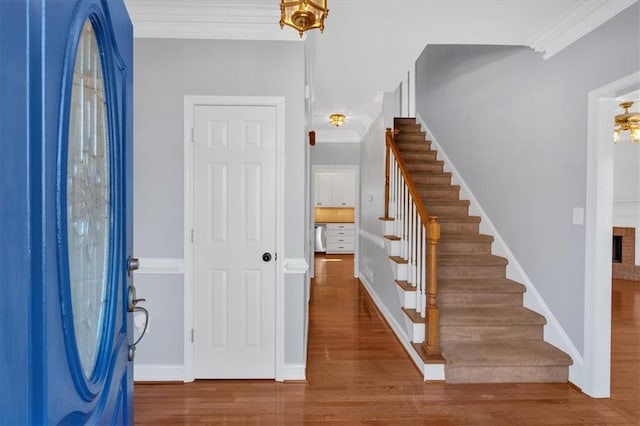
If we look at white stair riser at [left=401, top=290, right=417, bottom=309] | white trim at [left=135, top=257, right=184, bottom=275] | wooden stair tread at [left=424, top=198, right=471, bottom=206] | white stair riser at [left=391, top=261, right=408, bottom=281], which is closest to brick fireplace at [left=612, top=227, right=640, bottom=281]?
wooden stair tread at [left=424, top=198, right=471, bottom=206]

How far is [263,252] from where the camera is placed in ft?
9.42

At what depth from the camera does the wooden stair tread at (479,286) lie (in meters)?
3.46

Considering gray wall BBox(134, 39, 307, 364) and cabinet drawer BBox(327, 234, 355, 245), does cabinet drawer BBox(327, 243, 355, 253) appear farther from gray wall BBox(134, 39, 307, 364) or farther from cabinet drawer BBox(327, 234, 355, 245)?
gray wall BBox(134, 39, 307, 364)

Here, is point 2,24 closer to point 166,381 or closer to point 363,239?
point 166,381

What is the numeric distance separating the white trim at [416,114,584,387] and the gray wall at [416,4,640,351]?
61 mm

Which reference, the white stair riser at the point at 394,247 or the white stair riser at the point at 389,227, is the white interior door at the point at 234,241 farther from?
the white stair riser at the point at 389,227

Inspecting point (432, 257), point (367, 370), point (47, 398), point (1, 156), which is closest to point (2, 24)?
point (1, 156)

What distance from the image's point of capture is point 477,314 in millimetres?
3271

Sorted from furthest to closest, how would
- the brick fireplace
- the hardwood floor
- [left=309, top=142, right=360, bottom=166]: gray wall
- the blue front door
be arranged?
1. [left=309, top=142, right=360, bottom=166]: gray wall
2. the brick fireplace
3. the hardwood floor
4. the blue front door

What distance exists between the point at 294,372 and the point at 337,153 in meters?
4.87

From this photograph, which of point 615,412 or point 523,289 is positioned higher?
point 523,289

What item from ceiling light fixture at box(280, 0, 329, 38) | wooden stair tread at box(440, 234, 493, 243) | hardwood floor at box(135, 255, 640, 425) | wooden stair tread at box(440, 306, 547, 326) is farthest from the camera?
wooden stair tread at box(440, 234, 493, 243)

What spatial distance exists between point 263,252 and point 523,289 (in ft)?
7.92

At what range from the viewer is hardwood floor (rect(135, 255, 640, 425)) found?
7.81ft
